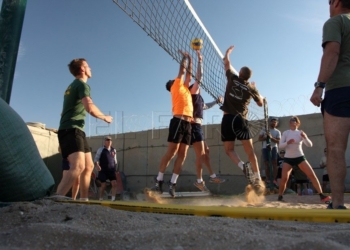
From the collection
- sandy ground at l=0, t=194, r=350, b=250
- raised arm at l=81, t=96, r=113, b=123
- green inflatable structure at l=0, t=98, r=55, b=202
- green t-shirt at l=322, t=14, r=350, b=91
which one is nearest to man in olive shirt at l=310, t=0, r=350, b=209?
green t-shirt at l=322, t=14, r=350, b=91

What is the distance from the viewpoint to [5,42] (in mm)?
3559

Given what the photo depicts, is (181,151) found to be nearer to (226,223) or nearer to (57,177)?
(226,223)

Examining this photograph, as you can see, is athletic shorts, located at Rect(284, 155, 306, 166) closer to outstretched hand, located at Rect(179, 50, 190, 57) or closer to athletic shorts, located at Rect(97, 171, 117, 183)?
outstretched hand, located at Rect(179, 50, 190, 57)

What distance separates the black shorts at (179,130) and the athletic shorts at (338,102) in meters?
2.98

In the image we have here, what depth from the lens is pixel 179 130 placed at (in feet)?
18.9

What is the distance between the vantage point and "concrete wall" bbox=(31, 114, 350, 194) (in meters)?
9.85

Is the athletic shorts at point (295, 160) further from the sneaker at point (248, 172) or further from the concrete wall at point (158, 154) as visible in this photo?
the concrete wall at point (158, 154)

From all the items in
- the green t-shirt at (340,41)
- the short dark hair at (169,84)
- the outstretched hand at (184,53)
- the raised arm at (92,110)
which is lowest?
the raised arm at (92,110)

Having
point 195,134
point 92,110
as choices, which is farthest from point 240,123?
point 92,110

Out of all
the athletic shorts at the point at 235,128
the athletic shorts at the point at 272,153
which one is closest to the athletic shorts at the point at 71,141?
the athletic shorts at the point at 235,128

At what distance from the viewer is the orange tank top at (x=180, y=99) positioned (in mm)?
5887

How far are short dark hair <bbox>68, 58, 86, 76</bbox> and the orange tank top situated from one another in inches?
74.3

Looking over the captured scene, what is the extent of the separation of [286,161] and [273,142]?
3.23m

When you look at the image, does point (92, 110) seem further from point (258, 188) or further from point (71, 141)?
point (258, 188)
